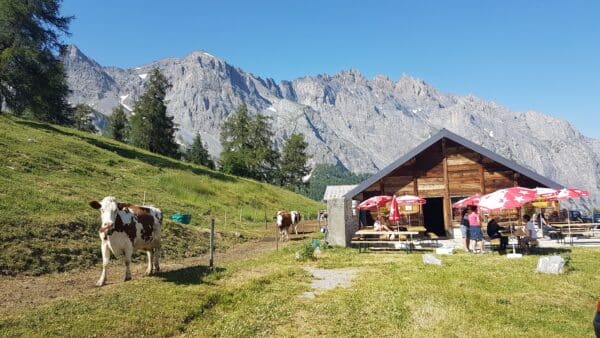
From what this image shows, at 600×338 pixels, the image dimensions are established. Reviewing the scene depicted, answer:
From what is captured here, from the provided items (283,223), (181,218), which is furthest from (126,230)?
(283,223)

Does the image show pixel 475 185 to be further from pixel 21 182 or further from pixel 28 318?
pixel 21 182

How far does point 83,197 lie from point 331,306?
1791 cm

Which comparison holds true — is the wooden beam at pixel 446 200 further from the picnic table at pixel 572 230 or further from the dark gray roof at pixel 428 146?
the picnic table at pixel 572 230

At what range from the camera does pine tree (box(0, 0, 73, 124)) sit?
40438mm

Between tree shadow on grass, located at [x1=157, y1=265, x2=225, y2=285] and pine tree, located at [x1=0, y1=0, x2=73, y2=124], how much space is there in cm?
3771

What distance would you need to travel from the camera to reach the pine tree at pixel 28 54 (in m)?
40.4

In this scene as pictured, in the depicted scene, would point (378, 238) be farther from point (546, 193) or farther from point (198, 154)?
point (198, 154)

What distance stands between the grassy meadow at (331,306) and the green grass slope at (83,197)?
5.23m

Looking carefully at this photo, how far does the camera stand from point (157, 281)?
1248 centimetres

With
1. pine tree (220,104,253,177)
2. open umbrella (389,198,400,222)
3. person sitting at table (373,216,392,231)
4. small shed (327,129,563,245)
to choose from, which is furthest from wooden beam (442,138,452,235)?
pine tree (220,104,253,177)

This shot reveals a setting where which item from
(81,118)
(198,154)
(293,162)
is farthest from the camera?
(198,154)

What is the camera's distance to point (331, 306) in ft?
35.6

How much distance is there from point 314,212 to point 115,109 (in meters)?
56.0

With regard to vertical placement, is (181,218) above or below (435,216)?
below
